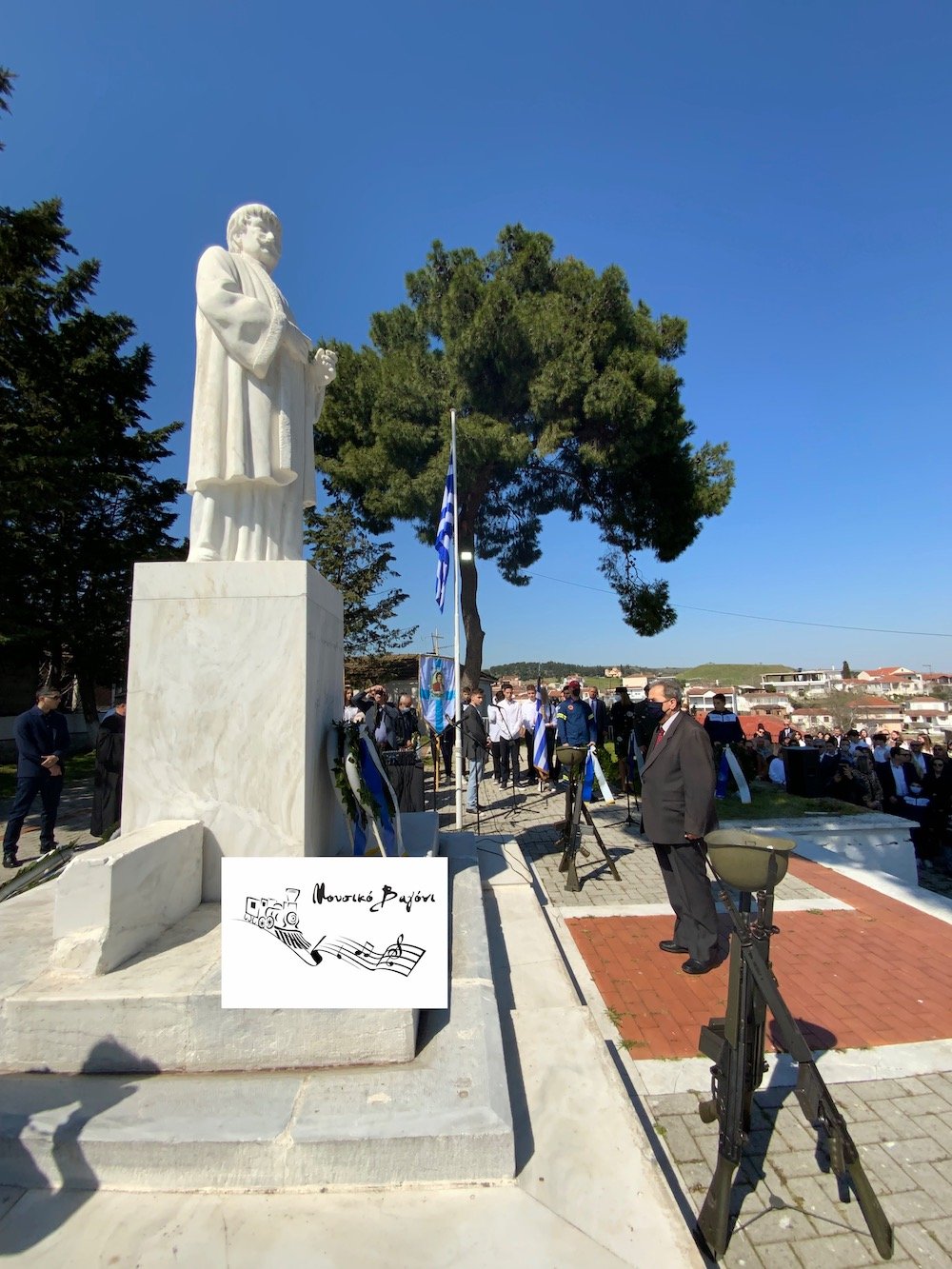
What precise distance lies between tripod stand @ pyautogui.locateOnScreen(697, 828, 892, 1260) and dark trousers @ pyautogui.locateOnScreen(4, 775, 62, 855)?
714cm

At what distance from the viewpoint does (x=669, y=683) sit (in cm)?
466

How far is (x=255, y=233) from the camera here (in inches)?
146

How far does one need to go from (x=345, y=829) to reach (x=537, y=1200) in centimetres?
227

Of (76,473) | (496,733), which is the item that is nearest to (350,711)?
(496,733)

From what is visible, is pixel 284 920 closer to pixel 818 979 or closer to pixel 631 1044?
pixel 631 1044

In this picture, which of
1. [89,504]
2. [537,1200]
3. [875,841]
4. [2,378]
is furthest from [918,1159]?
[89,504]

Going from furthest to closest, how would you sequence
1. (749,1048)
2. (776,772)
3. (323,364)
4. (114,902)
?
(776,772) < (323,364) < (114,902) < (749,1048)

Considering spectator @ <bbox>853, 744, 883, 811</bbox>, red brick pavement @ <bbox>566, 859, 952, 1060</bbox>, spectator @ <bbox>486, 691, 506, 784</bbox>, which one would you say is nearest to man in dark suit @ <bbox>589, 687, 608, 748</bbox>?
spectator @ <bbox>486, 691, 506, 784</bbox>

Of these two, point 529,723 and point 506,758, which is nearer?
point 506,758

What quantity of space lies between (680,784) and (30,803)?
705 cm

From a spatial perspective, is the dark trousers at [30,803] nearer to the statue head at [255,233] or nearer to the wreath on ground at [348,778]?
the wreath on ground at [348,778]

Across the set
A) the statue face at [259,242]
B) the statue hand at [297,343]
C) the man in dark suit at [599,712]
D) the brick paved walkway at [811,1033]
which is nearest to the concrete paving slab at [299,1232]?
the brick paved walkway at [811,1033]

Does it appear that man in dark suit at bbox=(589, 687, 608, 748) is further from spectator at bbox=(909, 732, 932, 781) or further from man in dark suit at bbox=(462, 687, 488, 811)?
spectator at bbox=(909, 732, 932, 781)

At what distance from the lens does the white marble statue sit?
11.2 feet
